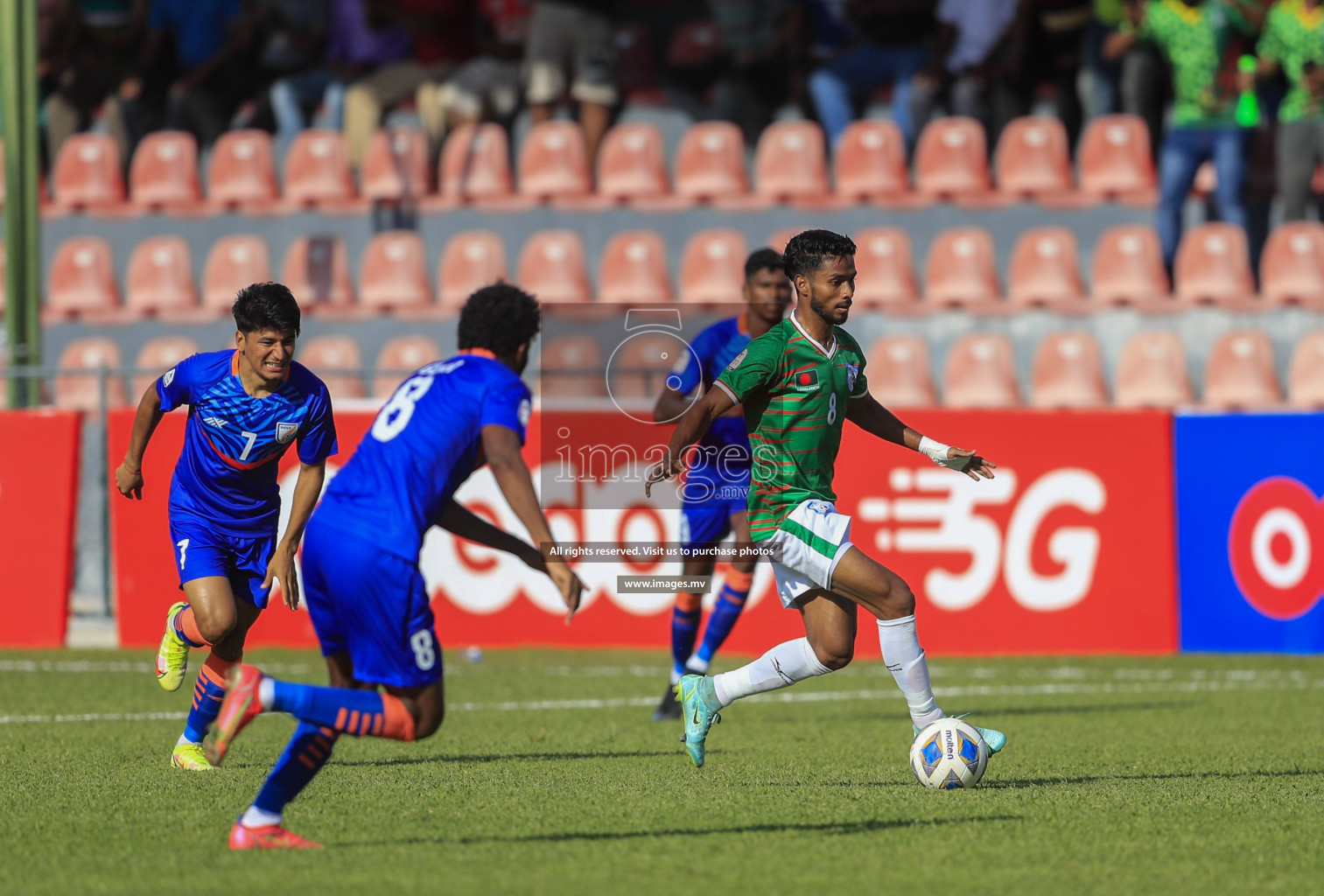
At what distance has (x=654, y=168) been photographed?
63.2ft

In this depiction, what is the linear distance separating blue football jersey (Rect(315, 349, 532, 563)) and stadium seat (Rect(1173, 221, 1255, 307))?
41.7ft

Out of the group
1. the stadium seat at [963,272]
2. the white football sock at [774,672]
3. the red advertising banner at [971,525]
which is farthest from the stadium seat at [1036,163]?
the white football sock at [774,672]

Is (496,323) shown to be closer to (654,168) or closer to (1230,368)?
(1230,368)

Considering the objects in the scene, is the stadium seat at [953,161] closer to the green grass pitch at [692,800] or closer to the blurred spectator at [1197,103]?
the blurred spectator at [1197,103]

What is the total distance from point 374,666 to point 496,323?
4.01ft

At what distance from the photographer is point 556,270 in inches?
719

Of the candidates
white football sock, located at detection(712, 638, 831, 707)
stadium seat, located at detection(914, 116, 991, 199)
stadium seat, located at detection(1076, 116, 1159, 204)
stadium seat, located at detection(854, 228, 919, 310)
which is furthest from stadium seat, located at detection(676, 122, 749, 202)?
white football sock, located at detection(712, 638, 831, 707)

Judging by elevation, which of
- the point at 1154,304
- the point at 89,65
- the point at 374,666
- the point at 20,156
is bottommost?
the point at 374,666

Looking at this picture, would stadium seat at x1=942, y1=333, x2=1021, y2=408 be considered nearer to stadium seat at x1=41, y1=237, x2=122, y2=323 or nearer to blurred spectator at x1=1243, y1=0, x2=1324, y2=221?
blurred spectator at x1=1243, y1=0, x2=1324, y2=221

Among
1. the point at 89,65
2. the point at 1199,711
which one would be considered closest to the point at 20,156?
the point at 89,65

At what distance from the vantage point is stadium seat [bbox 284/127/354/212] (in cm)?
1977

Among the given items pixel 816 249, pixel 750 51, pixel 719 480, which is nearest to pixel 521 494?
pixel 816 249

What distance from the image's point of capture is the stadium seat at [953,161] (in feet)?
60.6

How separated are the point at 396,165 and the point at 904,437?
12870 millimetres
